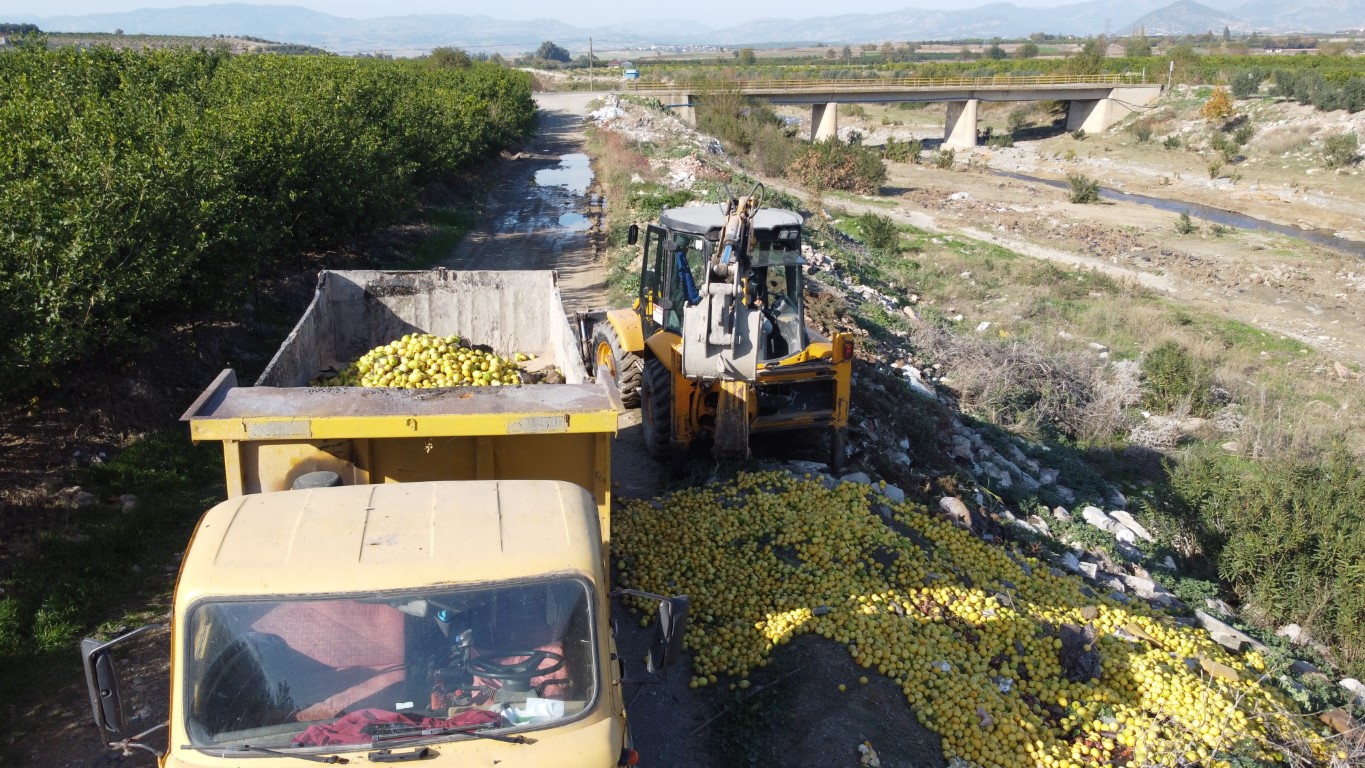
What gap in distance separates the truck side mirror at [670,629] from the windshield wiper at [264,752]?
1390 mm

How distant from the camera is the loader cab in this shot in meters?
8.72

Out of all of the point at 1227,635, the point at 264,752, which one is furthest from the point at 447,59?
the point at 264,752

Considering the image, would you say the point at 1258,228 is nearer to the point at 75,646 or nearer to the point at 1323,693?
the point at 1323,693

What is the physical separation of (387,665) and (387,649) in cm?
6

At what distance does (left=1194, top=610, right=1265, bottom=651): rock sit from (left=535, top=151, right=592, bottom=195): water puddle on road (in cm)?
2514

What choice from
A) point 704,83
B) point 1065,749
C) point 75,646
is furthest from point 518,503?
point 704,83

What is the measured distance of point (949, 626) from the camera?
7.01m

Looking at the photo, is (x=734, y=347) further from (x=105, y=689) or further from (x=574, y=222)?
(x=574, y=222)

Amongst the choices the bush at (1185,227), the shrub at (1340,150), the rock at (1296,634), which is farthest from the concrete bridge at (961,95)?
the rock at (1296,634)

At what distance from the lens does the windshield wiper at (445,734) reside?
340cm

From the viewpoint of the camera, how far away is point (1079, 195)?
36625 millimetres

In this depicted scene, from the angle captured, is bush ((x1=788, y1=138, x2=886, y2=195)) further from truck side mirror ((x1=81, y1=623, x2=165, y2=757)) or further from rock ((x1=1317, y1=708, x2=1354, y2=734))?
truck side mirror ((x1=81, y1=623, x2=165, y2=757))

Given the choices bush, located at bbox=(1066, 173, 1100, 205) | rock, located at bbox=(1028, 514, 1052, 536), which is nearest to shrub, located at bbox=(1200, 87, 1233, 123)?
bush, located at bbox=(1066, 173, 1100, 205)

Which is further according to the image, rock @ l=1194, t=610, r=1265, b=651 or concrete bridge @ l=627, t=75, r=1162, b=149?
concrete bridge @ l=627, t=75, r=1162, b=149
